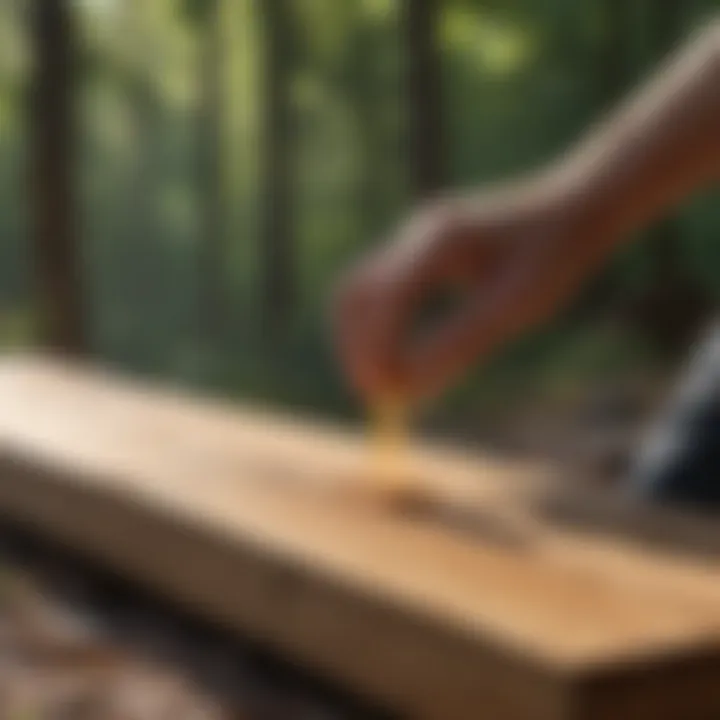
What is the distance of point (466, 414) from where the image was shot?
1186 mm

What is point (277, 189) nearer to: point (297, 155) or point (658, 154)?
point (297, 155)

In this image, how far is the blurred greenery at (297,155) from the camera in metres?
1.13

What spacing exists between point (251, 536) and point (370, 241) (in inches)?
23.9

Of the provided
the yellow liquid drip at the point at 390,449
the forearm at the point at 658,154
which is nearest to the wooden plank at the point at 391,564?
the yellow liquid drip at the point at 390,449

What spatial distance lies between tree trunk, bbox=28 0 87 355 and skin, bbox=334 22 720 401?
622mm

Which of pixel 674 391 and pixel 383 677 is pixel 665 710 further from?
pixel 674 391

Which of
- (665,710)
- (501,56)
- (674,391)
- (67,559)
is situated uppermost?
(501,56)

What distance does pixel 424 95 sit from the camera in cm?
120

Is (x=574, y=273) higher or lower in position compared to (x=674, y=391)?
lower

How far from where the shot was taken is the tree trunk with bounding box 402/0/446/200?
1.19 meters

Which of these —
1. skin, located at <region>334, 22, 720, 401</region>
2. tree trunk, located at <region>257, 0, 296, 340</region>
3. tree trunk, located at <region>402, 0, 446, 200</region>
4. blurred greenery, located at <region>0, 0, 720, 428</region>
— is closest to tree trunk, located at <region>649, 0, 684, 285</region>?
blurred greenery, located at <region>0, 0, 720, 428</region>

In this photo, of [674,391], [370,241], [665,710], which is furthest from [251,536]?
[370,241]

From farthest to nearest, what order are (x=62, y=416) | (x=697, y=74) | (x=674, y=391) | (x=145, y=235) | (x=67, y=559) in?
(x=145, y=235)
(x=674, y=391)
(x=62, y=416)
(x=67, y=559)
(x=697, y=74)

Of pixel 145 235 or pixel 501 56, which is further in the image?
pixel 145 235
